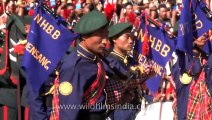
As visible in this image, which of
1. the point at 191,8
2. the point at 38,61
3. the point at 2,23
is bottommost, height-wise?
the point at 38,61

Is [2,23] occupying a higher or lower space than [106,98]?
higher

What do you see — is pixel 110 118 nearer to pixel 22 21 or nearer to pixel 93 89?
pixel 93 89

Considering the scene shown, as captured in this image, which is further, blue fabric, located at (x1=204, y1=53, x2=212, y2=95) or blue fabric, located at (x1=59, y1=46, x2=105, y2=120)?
blue fabric, located at (x1=204, y1=53, x2=212, y2=95)

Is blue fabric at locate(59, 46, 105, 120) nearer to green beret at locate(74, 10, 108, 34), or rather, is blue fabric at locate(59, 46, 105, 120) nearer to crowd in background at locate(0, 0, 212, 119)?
green beret at locate(74, 10, 108, 34)

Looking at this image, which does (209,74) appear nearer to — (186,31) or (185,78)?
(186,31)

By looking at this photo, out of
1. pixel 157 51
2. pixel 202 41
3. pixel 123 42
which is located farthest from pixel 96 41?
pixel 157 51

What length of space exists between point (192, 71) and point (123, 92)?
207 cm

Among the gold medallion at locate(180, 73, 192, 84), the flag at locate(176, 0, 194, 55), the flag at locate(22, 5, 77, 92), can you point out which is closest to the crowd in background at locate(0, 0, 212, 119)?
the gold medallion at locate(180, 73, 192, 84)

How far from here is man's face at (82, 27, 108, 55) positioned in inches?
299

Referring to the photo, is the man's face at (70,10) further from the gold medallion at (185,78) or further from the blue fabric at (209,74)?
the blue fabric at (209,74)

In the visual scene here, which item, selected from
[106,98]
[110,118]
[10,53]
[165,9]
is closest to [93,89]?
[106,98]

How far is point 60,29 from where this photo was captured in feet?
28.8

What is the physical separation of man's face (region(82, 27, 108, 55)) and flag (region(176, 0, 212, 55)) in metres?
1.64

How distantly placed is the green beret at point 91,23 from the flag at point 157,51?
11.1 ft
